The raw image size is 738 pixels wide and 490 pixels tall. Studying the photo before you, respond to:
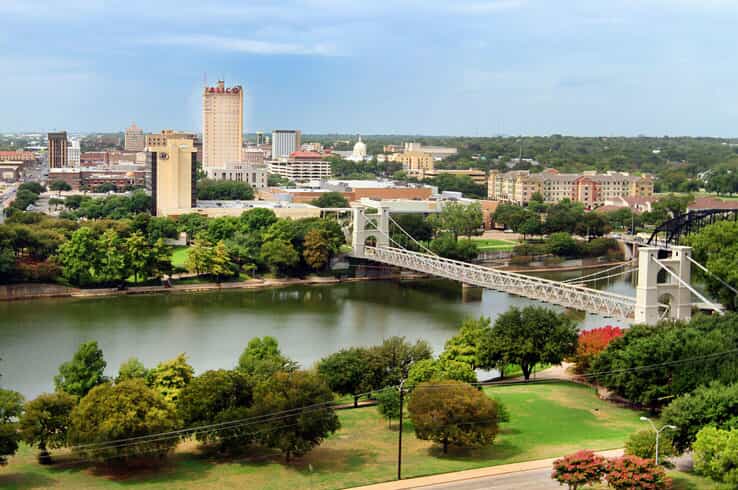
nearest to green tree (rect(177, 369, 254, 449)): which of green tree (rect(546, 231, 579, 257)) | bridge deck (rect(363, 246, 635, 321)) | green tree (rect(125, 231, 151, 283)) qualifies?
bridge deck (rect(363, 246, 635, 321))

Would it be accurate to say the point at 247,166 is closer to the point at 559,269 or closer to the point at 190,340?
the point at 559,269

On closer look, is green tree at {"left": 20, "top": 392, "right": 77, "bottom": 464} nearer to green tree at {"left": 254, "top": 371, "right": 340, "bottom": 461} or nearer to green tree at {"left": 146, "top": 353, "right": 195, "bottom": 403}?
green tree at {"left": 146, "top": 353, "right": 195, "bottom": 403}

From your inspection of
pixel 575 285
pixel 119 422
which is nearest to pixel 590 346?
pixel 575 285

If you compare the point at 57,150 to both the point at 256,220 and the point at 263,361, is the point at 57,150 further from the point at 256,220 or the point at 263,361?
the point at 263,361

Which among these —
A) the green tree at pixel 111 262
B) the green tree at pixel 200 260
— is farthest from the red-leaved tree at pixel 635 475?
the green tree at pixel 200 260

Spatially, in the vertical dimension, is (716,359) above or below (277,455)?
above

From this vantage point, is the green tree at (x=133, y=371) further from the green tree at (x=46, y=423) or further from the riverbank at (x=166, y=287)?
the riverbank at (x=166, y=287)

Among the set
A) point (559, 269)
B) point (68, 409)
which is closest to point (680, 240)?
point (559, 269)
